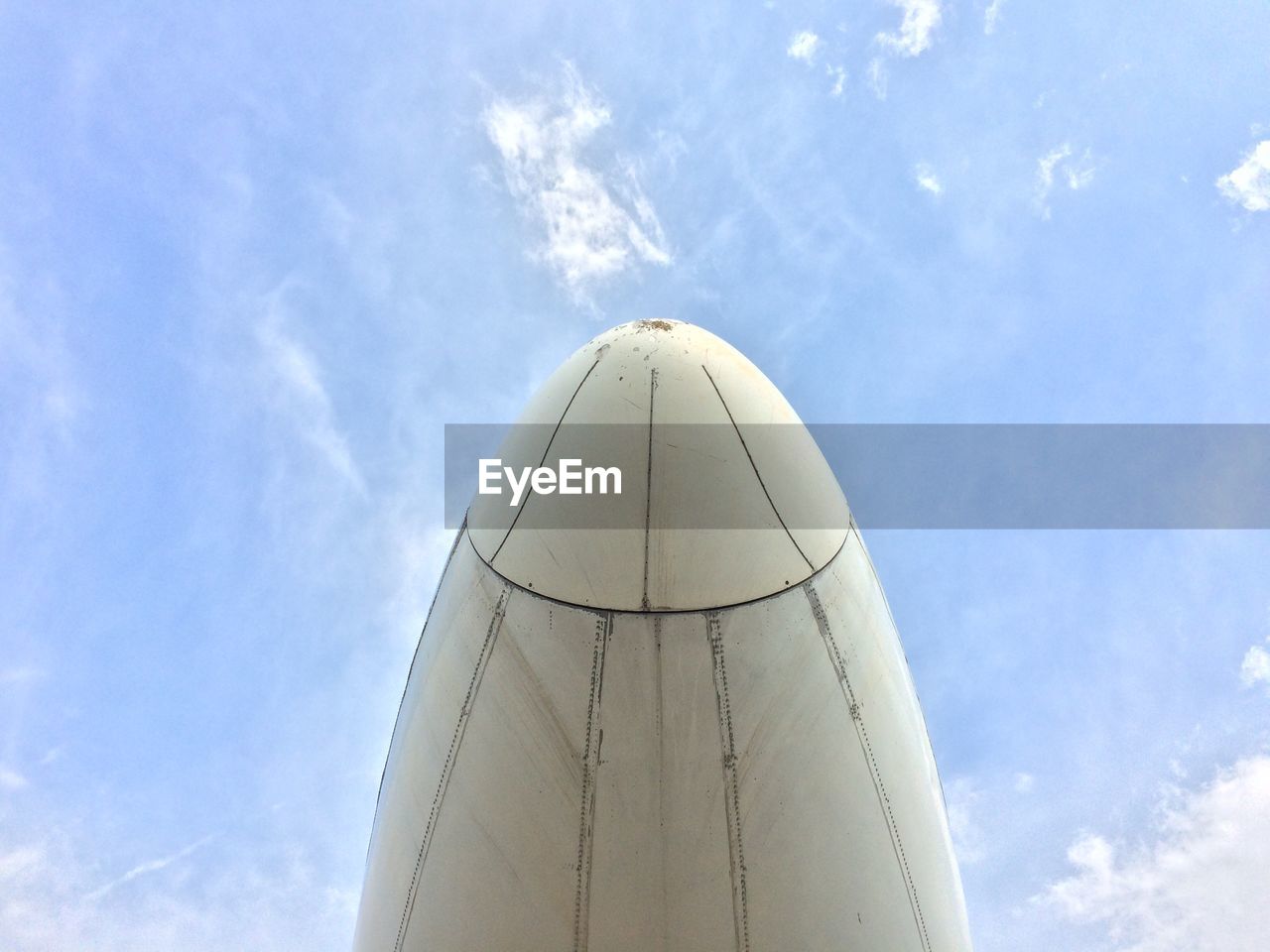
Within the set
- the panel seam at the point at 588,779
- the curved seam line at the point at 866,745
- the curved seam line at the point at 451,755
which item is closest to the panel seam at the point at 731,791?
the panel seam at the point at 588,779

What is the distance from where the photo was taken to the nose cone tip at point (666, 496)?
18.2 ft

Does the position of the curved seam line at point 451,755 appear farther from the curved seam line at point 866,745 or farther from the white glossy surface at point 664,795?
the curved seam line at point 866,745

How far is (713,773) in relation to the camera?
16.9 feet

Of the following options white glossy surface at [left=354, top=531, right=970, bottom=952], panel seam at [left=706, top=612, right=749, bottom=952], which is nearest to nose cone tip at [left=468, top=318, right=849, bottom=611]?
white glossy surface at [left=354, top=531, right=970, bottom=952]

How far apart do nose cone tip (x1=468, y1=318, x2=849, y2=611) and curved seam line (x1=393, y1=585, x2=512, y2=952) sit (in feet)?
1.34

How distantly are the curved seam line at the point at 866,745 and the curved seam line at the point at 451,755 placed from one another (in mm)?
2518

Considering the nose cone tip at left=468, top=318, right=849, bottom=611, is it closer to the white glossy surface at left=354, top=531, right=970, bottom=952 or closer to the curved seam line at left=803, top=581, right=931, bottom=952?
the white glossy surface at left=354, top=531, right=970, bottom=952

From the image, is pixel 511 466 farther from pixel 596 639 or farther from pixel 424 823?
pixel 424 823

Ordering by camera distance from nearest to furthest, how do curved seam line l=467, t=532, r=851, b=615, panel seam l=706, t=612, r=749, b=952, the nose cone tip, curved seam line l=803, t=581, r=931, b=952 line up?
1. panel seam l=706, t=612, r=749, b=952
2. curved seam line l=467, t=532, r=851, b=615
3. the nose cone tip
4. curved seam line l=803, t=581, r=931, b=952

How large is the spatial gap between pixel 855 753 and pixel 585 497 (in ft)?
9.58

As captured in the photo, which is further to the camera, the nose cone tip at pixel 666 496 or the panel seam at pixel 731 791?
the nose cone tip at pixel 666 496

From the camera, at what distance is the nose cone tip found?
5.55 m

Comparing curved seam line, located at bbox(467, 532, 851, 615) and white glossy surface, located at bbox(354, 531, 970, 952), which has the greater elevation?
curved seam line, located at bbox(467, 532, 851, 615)

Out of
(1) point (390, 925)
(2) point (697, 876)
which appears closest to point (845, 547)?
(2) point (697, 876)
